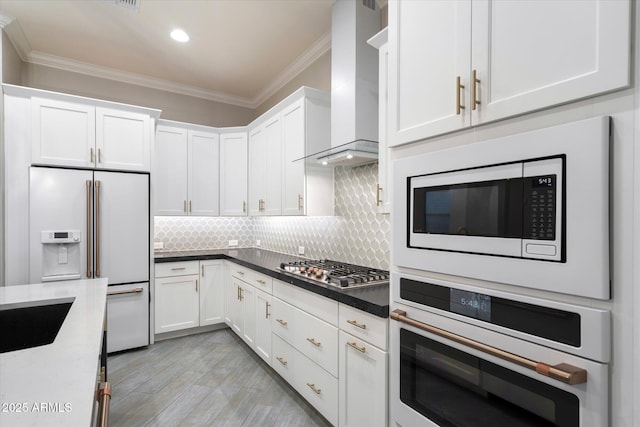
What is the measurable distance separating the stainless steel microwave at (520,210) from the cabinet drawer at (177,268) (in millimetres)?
2997

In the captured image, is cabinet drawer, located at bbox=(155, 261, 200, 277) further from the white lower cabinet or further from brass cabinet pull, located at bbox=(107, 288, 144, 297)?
brass cabinet pull, located at bbox=(107, 288, 144, 297)

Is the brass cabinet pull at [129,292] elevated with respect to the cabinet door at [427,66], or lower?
lower

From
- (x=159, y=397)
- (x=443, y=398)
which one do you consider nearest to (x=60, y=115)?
(x=159, y=397)

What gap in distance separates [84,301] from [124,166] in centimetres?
200

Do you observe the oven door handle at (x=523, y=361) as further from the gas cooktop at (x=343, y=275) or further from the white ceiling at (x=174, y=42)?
the white ceiling at (x=174, y=42)

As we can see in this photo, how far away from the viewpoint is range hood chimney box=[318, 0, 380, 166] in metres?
2.44

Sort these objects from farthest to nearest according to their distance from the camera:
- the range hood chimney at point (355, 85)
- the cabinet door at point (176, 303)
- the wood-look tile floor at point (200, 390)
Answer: the cabinet door at point (176, 303), the range hood chimney at point (355, 85), the wood-look tile floor at point (200, 390)

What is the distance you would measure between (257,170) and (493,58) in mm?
3055

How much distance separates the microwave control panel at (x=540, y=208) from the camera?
950mm

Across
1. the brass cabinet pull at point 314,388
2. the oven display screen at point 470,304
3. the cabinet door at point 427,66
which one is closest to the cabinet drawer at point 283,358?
the brass cabinet pull at point 314,388

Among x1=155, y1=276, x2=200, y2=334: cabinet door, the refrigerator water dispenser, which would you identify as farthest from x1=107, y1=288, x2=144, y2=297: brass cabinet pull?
the refrigerator water dispenser

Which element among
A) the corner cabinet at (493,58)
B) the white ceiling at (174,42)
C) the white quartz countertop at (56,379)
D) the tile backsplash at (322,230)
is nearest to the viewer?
the white quartz countertop at (56,379)

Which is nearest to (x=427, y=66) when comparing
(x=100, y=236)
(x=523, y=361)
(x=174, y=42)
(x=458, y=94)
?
(x=458, y=94)

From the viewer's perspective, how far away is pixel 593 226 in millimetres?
865
